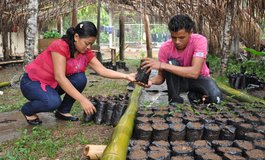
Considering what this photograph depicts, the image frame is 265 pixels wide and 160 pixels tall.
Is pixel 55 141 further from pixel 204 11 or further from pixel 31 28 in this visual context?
pixel 204 11

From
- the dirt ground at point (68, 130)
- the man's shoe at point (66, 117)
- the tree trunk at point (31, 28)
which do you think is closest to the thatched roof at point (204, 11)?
the tree trunk at point (31, 28)

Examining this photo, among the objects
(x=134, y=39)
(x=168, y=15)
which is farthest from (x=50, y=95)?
(x=134, y=39)

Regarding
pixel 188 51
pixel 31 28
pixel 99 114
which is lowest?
pixel 99 114

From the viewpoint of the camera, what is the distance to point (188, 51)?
3393 millimetres

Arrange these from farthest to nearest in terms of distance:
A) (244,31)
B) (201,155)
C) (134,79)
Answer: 1. (244,31)
2. (134,79)
3. (201,155)

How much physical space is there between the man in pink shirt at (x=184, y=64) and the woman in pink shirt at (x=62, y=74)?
42 centimetres

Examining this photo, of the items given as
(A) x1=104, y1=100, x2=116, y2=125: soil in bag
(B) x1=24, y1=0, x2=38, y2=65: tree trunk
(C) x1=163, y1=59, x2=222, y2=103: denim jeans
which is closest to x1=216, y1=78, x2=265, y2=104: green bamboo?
(C) x1=163, y1=59, x2=222, y2=103: denim jeans

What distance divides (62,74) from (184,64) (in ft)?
4.31

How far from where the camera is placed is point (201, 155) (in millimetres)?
2066

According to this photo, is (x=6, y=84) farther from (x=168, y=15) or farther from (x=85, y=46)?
(x=168, y=15)

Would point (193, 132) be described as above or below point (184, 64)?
below

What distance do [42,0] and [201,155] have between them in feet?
26.0

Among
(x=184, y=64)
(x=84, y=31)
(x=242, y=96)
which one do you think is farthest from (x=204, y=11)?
(x=84, y=31)

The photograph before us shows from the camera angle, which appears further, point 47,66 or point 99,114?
point 99,114
